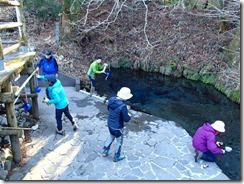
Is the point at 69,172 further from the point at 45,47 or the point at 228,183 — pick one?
the point at 45,47

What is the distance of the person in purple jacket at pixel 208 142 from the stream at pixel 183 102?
104 cm

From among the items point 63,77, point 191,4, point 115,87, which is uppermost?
point 191,4

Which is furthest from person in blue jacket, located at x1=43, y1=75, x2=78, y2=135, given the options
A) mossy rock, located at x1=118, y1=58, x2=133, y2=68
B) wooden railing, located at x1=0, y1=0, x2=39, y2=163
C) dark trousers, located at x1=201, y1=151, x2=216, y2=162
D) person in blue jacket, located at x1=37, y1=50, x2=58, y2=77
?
mossy rock, located at x1=118, y1=58, x2=133, y2=68

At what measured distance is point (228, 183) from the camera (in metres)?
5.59

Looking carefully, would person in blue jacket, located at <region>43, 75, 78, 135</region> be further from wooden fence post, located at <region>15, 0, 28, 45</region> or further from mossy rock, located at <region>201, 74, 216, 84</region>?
mossy rock, located at <region>201, 74, 216, 84</region>

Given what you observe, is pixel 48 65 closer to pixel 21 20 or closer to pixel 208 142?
pixel 21 20

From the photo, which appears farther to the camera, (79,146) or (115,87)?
(115,87)

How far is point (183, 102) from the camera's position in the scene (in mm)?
11297

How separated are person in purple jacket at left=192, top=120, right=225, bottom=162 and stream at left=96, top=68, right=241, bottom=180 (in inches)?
40.9

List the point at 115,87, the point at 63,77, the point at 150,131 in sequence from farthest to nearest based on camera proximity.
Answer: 1. the point at 115,87
2. the point at 63,77
3. the point at 150,131

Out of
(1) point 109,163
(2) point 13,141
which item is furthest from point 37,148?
(1) point 109,163

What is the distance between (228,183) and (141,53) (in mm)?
10125

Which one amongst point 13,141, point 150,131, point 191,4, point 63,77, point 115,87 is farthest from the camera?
point 191,4

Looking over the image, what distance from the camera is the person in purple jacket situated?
5840 millimetres
